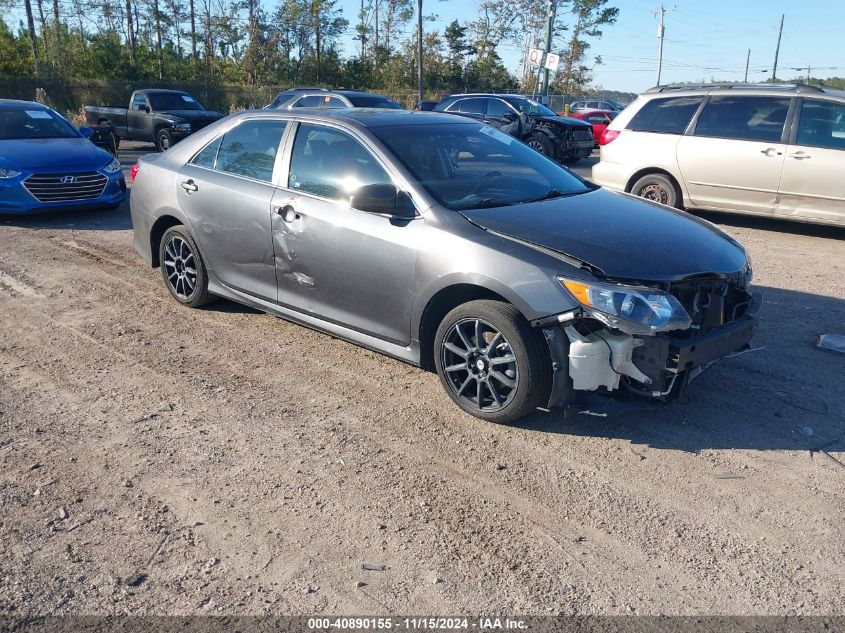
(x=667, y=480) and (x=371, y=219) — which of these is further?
(x=371, y=219)

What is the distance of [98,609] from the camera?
109 inches

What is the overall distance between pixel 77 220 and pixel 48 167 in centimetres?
80

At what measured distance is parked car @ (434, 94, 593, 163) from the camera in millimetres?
17781

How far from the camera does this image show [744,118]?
9.34 metres

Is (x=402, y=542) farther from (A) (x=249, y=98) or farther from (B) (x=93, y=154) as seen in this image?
(A) (x=249, y=98)

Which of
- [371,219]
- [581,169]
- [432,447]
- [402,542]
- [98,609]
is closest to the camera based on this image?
[98,609]

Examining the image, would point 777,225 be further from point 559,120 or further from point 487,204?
point 559,120

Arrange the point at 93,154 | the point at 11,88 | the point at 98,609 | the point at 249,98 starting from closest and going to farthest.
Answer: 1. the point at 98,609
2. the point at 93,154
3. the point at 11,88
4. the point at 249,98

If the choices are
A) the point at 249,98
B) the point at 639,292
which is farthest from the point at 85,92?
the point at 639,292

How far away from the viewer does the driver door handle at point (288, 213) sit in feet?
16.4

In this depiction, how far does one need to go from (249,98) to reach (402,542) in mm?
38501

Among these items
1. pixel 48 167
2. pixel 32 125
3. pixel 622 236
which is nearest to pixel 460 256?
pixel 622 236

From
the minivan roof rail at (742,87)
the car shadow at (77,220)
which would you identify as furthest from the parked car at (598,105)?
the car shadow at (77,220)

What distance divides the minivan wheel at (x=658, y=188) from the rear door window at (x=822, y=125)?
61.3 inches
